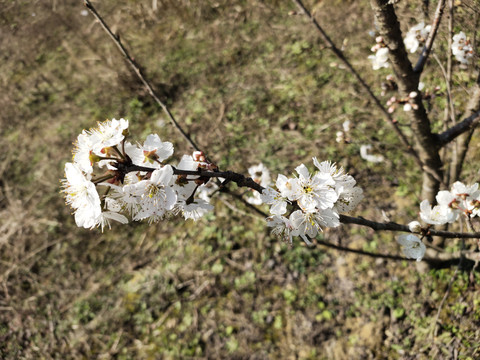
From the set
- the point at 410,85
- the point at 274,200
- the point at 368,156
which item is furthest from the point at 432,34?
the point at 368,156

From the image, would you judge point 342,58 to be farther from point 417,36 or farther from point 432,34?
point 417,36

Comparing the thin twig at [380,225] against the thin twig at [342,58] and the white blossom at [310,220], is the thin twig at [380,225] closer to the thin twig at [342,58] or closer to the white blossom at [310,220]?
the white blossom at [310,220]

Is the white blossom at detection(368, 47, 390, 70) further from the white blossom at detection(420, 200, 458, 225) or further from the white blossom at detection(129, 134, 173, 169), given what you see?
the white blossom at detection(129, 134, 173, 169)

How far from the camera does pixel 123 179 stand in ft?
3.37

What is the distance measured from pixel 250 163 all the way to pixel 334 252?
4.50ft

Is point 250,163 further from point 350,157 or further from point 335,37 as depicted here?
point 335,37

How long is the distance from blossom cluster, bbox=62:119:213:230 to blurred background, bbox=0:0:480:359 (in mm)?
978

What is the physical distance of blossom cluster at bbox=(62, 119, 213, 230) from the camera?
1018 millimetres

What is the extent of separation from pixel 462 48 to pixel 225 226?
2334mm

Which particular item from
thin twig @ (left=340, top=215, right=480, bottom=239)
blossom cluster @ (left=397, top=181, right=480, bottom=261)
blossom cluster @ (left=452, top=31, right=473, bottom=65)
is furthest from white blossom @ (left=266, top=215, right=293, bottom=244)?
blossom cluster @ (left=452, top=31, right=473, bottom=65)

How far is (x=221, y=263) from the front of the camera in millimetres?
3133

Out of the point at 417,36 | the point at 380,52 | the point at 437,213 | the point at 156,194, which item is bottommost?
the point at 156,194

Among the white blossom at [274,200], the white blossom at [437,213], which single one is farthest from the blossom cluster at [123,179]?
the white blossom at [437,213]

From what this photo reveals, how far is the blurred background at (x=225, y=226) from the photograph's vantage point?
2.44m
